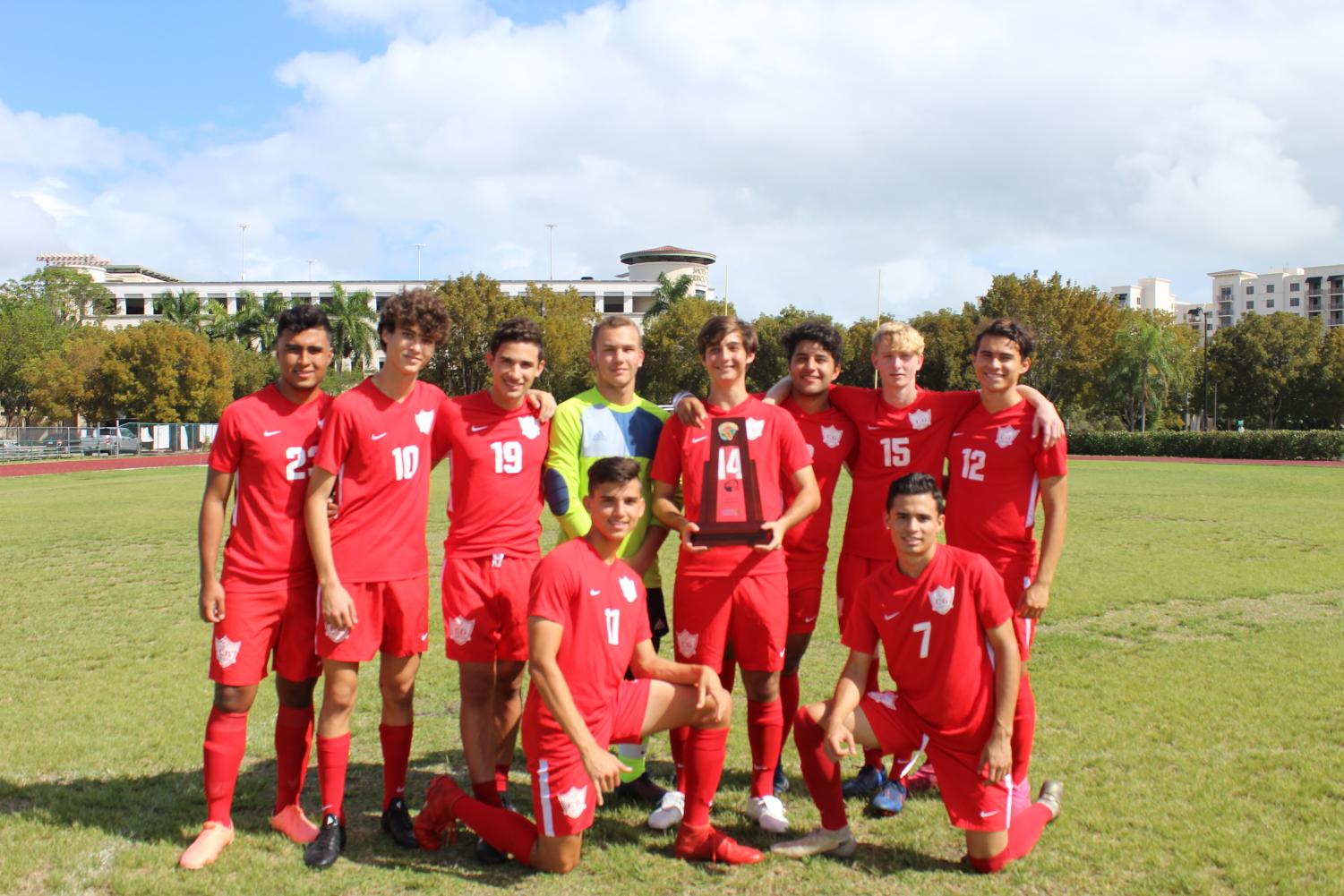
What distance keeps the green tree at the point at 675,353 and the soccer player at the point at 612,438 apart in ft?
141

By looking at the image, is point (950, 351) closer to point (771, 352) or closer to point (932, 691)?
point (771, 352)

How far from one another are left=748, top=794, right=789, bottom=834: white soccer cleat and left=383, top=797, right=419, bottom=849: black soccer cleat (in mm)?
1480

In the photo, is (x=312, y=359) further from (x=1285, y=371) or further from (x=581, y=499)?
(x=1285, y=371)

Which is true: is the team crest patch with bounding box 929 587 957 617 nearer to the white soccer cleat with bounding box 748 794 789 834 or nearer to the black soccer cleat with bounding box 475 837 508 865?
the white soccer cleat with bounding box 748 794 789 834

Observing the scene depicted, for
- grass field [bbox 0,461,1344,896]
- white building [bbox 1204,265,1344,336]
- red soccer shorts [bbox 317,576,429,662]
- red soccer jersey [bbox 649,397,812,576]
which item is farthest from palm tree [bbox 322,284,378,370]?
white building [bbox 1204,265,1344,336]

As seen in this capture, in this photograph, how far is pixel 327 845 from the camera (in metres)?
3.98

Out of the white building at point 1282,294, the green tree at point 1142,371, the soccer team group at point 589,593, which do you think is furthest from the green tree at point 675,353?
the white building at point 1282,294

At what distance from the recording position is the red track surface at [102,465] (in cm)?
3447

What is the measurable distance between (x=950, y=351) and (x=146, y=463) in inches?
1452

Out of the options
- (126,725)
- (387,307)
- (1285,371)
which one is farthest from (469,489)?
(1285,371)

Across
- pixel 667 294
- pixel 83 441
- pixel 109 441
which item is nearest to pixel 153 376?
pixel 109 441

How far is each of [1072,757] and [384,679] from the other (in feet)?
11.7

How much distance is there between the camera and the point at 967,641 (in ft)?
13.3

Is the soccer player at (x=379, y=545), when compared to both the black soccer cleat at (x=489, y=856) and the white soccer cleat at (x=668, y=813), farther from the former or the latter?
the white soccer cleat at (x=668, y=813)
